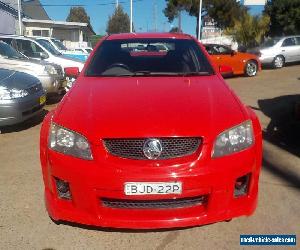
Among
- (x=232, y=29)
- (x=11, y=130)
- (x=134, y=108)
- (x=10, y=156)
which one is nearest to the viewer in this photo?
(x=134, y=108)

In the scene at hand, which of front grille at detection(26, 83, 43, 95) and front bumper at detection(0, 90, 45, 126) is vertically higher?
front grille at detection(26, 83, 43, 95)

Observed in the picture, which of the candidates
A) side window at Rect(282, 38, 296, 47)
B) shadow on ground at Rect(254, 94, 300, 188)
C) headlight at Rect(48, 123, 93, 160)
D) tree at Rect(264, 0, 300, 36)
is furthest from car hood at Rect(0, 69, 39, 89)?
tree at Rect(264, 0, 300, 36)

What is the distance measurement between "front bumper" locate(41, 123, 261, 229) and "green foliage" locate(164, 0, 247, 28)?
38.4 metres

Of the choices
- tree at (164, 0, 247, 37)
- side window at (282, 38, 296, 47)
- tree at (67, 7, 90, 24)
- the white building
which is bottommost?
side window at (282, 38, 296, 47)

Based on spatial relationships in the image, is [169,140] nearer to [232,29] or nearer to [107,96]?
[107,96]

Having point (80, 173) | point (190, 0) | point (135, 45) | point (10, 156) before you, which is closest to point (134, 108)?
point (80, 173)

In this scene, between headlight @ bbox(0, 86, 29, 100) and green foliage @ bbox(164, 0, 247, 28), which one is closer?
headlight @ bbox(0, 86, 29, 100)

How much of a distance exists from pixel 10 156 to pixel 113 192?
9.99 ft

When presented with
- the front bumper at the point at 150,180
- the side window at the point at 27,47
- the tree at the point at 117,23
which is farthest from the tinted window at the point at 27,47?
the tree at the point at 117,23

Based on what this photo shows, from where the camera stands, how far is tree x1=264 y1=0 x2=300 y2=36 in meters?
29.1

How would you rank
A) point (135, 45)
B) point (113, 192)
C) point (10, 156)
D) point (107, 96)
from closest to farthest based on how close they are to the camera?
point (113, 192) < point (107, 96) < point (135, 45) < point (10, 156)

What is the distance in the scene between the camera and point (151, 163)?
113 inches

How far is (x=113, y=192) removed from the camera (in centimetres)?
287

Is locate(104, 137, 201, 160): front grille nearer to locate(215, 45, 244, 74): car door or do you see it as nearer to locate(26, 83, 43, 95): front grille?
locate(26, 83, 43, 95): front grille
